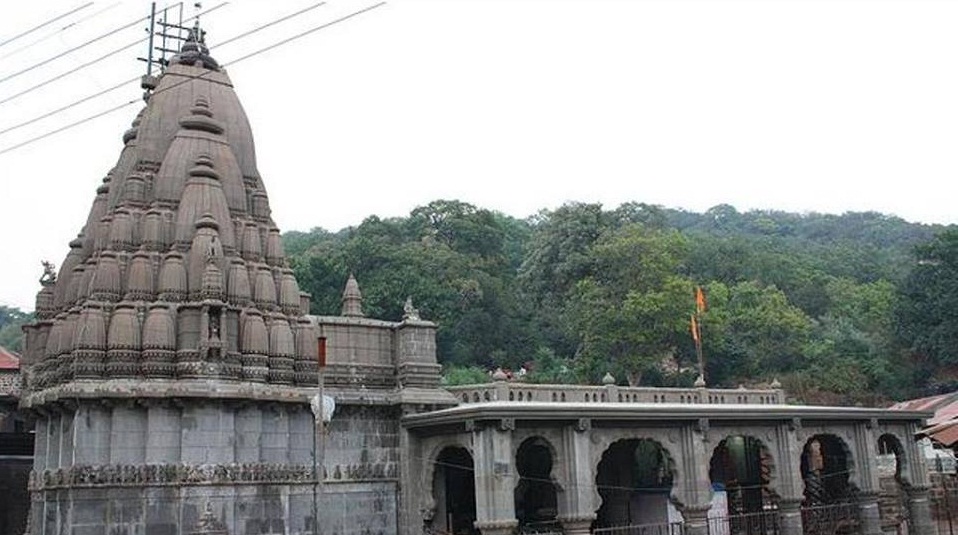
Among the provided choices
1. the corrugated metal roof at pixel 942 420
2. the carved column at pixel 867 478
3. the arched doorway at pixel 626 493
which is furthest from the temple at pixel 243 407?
the corrugated metal roof at pixel 942 420

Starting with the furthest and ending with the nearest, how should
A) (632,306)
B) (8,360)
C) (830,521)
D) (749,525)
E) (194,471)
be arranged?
(632,306), (8,360), (749,525), (830,521), (194,471)

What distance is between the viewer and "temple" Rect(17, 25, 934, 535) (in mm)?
19094

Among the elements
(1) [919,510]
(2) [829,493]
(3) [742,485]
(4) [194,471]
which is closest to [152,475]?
(4) [194,471]

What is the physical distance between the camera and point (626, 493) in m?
27.2

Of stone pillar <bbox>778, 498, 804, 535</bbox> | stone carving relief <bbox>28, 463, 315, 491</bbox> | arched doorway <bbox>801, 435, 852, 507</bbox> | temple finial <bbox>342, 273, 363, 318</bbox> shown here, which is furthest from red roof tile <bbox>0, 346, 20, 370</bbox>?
arched doorway <bbox>801, 435, 852, 507</bbox>

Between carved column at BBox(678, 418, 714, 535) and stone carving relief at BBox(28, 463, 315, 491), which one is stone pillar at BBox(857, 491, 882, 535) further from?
stone carving relief at BBox(28, 463, 315, 491)

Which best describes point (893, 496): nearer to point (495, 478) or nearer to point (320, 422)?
point (495, 478)

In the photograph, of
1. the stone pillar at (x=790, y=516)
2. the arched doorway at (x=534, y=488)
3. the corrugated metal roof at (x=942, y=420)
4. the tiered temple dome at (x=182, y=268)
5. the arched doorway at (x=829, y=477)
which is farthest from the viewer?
the corrugated metal roof at (x=942, y=420)

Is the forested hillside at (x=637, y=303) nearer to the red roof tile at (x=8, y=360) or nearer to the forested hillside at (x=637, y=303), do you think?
the forested hillside at (x=637, y=303)

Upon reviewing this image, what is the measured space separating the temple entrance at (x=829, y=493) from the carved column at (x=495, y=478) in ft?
36.4

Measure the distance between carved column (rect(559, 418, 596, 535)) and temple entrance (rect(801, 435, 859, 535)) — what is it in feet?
29.1

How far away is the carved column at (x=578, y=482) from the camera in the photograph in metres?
20.5

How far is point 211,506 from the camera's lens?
19219 mm

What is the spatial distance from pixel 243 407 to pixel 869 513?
18570 mm
